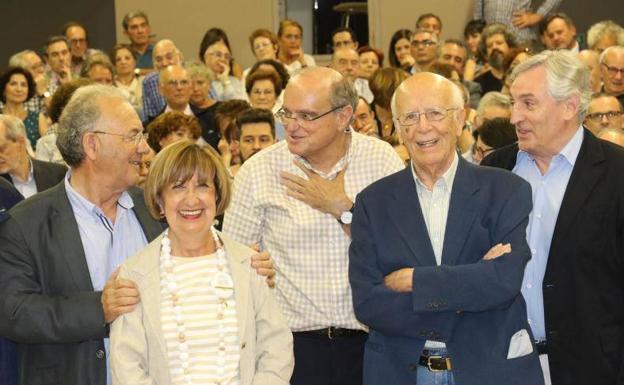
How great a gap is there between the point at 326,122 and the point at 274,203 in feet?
1.26

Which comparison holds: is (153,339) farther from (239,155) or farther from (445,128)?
(239,155)

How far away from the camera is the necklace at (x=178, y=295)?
11.0 feet

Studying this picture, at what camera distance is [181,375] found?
3.33 m

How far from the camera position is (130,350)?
3357 millimetres

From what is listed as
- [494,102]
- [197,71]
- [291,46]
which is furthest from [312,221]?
[291,46]

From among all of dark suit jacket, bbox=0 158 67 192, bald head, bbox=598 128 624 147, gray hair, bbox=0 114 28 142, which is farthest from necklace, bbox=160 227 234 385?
gray hair, bbox=0 114 28 142

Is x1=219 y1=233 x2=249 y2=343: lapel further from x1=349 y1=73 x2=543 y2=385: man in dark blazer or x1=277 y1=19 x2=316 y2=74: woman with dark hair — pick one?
x1=277 y1=19 x2=316 y2=74: woman with dark hair

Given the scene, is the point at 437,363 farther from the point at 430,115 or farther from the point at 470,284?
the point at 430,115

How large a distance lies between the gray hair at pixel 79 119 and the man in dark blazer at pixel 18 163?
208 cm

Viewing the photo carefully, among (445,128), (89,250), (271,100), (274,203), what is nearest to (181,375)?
(89,250)

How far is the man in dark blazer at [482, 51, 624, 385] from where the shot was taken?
3682 mm

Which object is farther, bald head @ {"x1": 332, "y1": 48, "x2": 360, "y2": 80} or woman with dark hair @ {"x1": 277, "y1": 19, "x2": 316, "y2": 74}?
woman with dark hair @ {"x1": 277, "y1": 19, "x2": 316, "y2": 74}

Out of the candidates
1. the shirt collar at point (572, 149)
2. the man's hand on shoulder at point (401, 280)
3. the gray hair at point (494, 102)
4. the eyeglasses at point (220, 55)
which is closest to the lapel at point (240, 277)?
the man's hand on shoulder at point (401, 280)

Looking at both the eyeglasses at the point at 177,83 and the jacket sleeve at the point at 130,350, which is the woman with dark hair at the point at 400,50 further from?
the jacket sleeve at the point at 130,350
